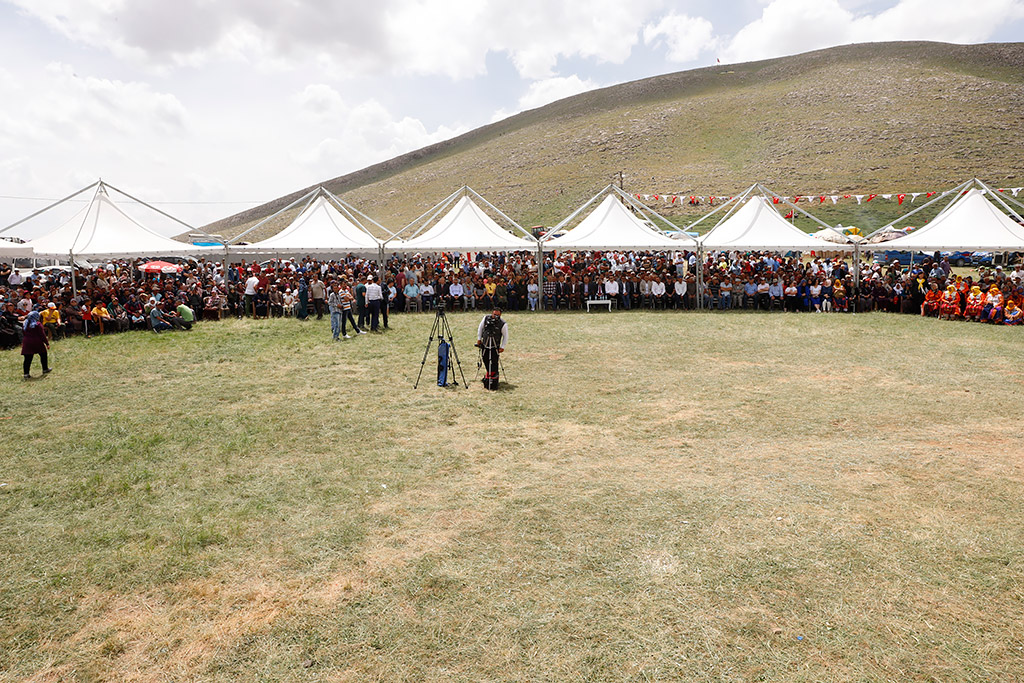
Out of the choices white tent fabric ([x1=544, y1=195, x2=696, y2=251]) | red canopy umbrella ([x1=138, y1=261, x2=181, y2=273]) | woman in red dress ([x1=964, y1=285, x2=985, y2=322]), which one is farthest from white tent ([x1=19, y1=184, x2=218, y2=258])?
woman in red dress ([x1=964, y1=285, x2=985, y2=322])

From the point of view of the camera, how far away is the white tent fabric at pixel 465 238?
20.6 meters

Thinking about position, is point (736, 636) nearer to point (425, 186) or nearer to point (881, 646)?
point (881, 646)

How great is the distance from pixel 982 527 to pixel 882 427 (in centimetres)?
290

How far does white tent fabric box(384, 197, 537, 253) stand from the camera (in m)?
20.6

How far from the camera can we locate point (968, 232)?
1906 cm

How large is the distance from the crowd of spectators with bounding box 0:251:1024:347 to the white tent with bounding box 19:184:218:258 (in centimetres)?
91

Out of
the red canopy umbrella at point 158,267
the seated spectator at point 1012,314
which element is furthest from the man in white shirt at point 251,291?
the seated spectator at point 1012,314

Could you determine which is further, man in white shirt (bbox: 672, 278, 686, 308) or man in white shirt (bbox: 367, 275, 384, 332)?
man in white shirt (bbox: 672, 278, 686, 308)

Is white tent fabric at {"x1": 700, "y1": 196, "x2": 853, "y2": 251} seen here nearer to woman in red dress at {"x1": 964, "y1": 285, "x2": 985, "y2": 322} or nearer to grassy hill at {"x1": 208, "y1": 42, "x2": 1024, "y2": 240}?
woman in red dress at {"x1": 964, "y1": 285, "x2": 985, "y2": 322}

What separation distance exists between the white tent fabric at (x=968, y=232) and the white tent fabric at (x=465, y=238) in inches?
438

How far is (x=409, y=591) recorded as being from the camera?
4.48 metres

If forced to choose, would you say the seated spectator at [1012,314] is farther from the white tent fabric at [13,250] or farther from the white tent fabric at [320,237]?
the white tent fabric at [13,250]

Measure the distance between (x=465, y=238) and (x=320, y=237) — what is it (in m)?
4.91

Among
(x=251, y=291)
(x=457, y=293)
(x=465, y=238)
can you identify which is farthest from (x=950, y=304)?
(x=251, y=291)
